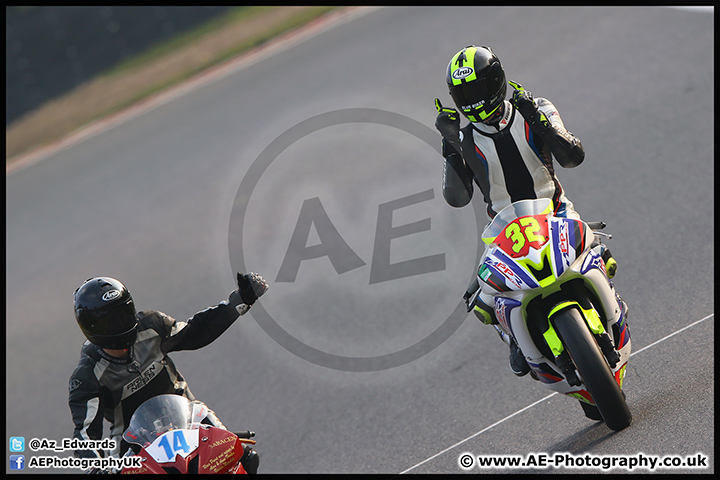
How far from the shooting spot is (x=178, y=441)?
4.00m

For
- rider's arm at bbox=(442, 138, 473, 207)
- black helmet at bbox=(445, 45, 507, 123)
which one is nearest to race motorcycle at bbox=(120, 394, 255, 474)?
rider's arm at bbox=(442, 138, 473, 207)

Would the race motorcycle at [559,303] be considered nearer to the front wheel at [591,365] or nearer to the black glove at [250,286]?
the front wheel at [591,365]

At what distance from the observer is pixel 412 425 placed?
6305 mm

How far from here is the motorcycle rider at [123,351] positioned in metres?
4.42

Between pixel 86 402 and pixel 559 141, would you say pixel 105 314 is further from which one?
pixel 559 141

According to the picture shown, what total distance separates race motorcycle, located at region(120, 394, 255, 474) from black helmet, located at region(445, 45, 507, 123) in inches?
97.2

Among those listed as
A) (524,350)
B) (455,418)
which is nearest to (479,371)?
(455,418)

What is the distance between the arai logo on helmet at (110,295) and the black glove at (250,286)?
709mm

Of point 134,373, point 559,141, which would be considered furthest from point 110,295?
point 559,141

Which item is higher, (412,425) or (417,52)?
(417,52)

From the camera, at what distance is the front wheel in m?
4.38

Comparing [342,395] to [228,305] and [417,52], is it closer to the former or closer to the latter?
[228,305]

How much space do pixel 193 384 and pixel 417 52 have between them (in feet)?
23.2

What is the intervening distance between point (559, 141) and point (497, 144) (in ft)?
1.30
